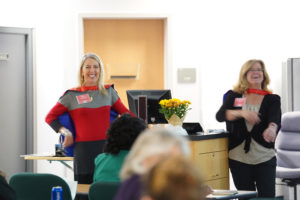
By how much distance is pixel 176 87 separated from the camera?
22.7ft

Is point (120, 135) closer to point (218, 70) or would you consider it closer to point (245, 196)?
point (245, 196)

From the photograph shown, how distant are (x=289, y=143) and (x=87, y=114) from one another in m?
2.98

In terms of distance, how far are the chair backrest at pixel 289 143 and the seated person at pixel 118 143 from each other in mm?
3737

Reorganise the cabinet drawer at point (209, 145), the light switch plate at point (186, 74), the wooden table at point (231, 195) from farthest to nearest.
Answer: the light switch plate at point (186, 74)
the cabinet drawer at point (209, 145)
the wooden table at point (231, 195)

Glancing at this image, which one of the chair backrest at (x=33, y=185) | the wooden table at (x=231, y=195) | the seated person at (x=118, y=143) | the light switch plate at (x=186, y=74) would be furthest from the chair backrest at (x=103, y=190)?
the light switch plate at (x=186, y=74)

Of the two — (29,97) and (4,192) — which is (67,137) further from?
(29,97)

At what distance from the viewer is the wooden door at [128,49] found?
22.8ft

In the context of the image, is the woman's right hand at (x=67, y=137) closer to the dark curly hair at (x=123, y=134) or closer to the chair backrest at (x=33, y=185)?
the chair backrest at (x=33, y=185)

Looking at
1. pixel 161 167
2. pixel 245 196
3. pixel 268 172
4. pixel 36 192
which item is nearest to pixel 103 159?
pixel 36 192

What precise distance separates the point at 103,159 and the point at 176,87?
418 cm

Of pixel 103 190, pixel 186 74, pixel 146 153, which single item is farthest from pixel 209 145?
pixel 146 153

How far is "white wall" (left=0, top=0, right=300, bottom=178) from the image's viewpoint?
6.66m

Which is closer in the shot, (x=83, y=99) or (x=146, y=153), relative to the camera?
(x=146, y=153)

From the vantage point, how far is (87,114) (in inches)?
160
